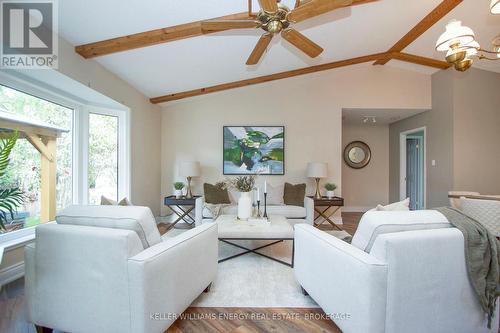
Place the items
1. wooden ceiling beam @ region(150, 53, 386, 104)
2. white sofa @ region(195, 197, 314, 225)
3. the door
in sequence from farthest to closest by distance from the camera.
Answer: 1. the door
2. wooden ceiling beam @ region(150, 53, 386, 104)
3. white sofa @ region(195, 197, 314, 225)

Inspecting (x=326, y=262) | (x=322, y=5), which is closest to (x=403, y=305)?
(x=326, y=262)

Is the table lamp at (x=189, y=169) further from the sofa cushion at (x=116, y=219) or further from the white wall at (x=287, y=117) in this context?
the sofa cushion at (x=116, y=219)

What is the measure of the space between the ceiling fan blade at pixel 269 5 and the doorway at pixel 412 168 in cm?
506

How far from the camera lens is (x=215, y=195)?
4336mm

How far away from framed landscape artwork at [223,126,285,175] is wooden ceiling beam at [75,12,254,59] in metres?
2.42

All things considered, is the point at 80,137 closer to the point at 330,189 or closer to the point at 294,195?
the point at 294,195

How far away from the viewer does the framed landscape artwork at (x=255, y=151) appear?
186 inches

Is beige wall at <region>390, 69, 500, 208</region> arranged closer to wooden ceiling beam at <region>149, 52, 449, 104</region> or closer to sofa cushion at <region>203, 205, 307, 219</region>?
wooden ceiling beam at <region>149, 52, 449, 104</region>

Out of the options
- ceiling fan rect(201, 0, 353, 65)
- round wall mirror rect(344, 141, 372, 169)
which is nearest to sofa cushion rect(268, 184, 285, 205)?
round wall mirror rect(344, 141, 372, 169)

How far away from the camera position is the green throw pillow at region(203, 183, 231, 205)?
4.32 metres

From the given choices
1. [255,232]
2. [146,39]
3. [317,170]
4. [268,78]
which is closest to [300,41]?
[146,39]

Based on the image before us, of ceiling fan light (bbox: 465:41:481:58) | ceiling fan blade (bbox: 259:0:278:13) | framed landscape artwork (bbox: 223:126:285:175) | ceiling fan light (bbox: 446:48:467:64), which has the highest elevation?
ceiling fan blade (bbox: 259:0:278:13)

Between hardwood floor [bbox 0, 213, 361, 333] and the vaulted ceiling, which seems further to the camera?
the vaulted ceiling

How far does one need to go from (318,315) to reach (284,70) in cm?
366
